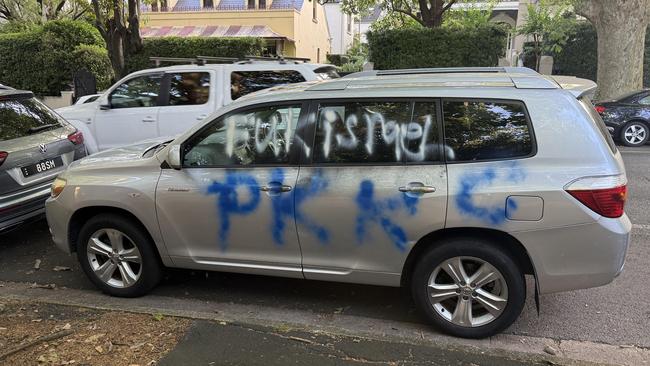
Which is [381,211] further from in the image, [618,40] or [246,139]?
[618,40]

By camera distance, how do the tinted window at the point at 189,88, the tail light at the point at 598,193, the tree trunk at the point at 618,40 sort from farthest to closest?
the tree trunk at the point at 618,40
the tinted window at the point at 189,88
the tail light at the point at 598,193

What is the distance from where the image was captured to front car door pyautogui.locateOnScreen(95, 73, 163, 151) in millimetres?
7715

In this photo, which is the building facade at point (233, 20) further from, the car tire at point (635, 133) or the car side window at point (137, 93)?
the car side window at point (137, 93)

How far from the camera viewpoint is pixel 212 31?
31.3m

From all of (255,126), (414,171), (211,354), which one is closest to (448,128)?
(414,171)

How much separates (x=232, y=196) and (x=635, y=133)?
10828 mm

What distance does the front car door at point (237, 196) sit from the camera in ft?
12.1

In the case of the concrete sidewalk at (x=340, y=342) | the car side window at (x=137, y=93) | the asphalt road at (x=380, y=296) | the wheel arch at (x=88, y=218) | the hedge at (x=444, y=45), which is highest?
the hedge at (x=444, y=45)

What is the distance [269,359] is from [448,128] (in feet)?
5.99

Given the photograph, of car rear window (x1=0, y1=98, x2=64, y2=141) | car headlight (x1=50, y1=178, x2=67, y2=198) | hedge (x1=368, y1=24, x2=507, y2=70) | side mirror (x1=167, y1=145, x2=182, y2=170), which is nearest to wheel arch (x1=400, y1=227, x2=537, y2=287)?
side mirror (x1=167, y1=145, x2=182, y2=170)

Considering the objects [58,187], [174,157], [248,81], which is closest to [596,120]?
[174,157]

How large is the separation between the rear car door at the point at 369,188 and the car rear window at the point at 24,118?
357cm

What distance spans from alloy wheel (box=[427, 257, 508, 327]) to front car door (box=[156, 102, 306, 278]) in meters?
0.99

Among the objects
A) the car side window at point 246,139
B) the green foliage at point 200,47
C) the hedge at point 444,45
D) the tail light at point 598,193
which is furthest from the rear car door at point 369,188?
the green foliage at point 200,47
